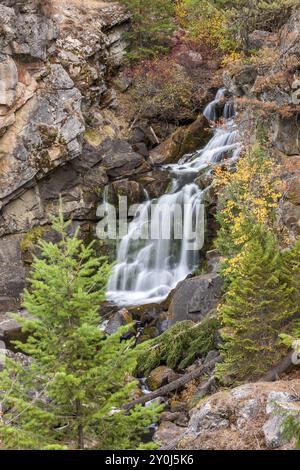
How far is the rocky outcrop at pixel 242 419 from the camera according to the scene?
803cm

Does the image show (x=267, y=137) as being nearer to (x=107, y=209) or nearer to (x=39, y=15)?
(x=107, y=209)

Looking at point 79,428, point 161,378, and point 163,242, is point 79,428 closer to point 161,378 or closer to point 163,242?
point 161,378

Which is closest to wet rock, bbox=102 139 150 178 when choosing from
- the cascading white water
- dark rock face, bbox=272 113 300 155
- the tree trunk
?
the cascading white water

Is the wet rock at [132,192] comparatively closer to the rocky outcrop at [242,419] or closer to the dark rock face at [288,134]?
the dark rock face at [288,134]

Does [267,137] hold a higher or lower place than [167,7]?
lower

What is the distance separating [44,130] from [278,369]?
664 inches

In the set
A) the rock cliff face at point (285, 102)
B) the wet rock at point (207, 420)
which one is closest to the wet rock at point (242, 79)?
the rock cliff face at point (285, 102)

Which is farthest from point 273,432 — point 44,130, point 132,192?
point 44,130

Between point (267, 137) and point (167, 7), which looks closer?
point (267, 137)

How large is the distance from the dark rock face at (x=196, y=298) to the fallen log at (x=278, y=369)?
5.78 metres

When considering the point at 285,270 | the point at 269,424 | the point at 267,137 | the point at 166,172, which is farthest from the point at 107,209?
the point at 269,424

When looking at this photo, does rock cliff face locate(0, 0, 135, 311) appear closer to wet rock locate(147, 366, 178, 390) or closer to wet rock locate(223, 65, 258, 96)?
wet rock locate(223, 65, 258, 96)

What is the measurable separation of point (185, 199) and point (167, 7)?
49.5 feet

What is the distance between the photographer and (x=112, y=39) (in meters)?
29.4
